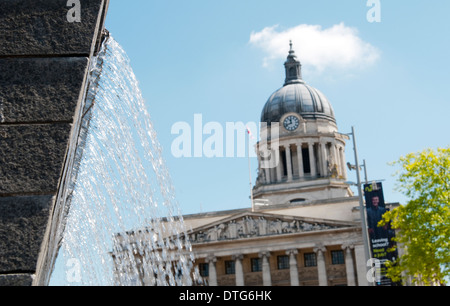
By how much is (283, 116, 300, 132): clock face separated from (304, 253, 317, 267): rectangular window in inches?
921

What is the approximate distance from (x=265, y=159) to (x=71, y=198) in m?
84.6

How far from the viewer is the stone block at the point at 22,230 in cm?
473

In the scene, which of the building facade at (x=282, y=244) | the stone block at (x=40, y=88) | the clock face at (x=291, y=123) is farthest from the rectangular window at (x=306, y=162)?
the stone block at (x=40, y=88)

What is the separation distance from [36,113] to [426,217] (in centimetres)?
3530

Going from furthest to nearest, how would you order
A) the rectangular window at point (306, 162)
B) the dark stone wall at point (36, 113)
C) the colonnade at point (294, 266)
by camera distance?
the rectangular window at point (306, 162) < the colonnade at point (294, 266) < the dark stone wall at point (36, 113)

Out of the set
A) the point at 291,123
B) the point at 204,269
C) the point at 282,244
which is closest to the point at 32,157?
the point at 282,244

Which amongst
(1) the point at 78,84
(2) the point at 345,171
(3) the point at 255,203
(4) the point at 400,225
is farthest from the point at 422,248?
(2) the point at 345,171

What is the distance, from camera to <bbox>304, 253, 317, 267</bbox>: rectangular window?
7175cm

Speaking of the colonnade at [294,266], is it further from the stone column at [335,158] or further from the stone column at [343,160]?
the stone column at [343,160]

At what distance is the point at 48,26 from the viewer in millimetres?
5305

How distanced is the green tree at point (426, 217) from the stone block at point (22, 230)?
3370 cm

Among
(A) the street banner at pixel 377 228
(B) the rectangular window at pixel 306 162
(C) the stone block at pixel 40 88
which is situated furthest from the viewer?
(B) the rectangular window at pixel 306 162

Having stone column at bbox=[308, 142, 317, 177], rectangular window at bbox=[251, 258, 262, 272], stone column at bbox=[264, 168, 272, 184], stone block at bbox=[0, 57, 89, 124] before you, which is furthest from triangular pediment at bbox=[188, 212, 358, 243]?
stone block at bbox=[0, 57, 89, 124]
